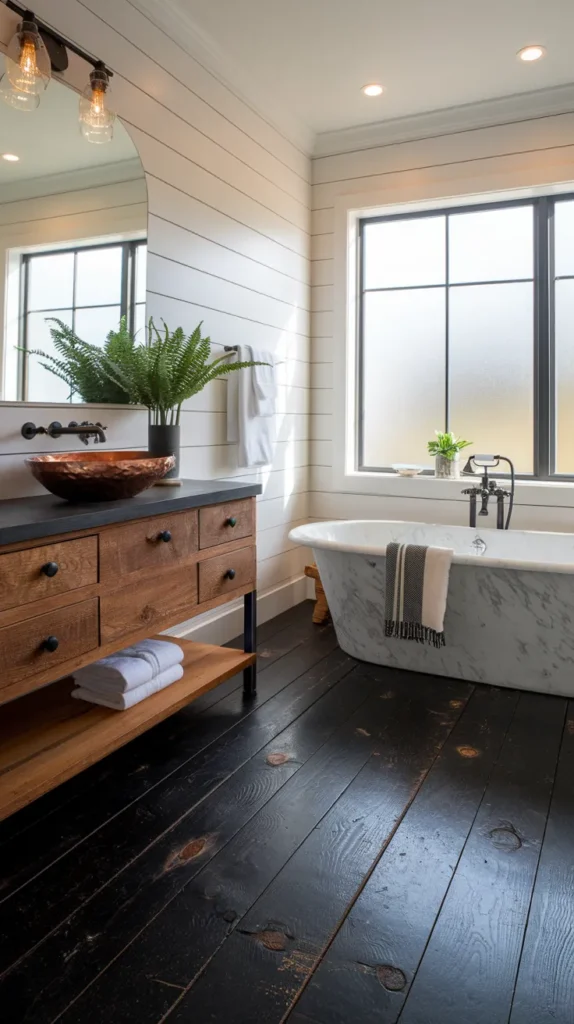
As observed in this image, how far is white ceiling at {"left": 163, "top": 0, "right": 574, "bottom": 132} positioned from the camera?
9.10 feet

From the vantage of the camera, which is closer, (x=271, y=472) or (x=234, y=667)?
(x=234, y=667)

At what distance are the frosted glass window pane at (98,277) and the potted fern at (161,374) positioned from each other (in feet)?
0.60

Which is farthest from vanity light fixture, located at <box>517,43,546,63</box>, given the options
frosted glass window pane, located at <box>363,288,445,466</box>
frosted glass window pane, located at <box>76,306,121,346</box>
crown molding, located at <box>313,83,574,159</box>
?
→ frosted glass window pane, located at <box>76,306,121,346</box>

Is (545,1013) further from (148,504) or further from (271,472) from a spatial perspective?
(271,472)

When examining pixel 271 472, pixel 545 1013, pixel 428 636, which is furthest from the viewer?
pixel 271 472

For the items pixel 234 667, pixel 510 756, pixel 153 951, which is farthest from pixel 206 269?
pixel 153 951

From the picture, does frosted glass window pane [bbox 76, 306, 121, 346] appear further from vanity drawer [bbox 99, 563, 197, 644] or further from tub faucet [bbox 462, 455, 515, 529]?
tub faucet [bbox 462, 455, 515, 529]

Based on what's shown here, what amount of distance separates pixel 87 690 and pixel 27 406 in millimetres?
893

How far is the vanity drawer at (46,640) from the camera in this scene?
1558 millimetres

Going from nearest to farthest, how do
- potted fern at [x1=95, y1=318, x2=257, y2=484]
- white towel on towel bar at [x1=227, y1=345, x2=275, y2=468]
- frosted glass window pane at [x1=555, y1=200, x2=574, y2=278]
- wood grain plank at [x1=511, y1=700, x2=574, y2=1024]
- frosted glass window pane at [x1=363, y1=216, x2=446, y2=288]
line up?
wood grain plank at [x1=511, y1=700, x2=574, y2=1024], potted fern at [x1=95, y1=318, x2=257, y2=484], white towel on towel bar at [x1=227, y1=345, x2=275, y2=468], frosted glass window pane at [x1=555, y1=200, x2=574, y2=278], frosted glass window pane at [x1=363, y1=216, x2=446, y2=288]

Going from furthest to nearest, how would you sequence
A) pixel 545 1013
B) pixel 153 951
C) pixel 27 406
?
pixel 27 406
pixel 153 951
pixel 545 1013

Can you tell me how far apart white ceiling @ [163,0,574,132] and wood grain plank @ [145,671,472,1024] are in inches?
111

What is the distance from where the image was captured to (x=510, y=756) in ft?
7.36

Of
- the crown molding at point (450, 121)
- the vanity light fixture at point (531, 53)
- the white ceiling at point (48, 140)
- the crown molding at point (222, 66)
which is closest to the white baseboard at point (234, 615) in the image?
the white ceiling at point (48, 140)
